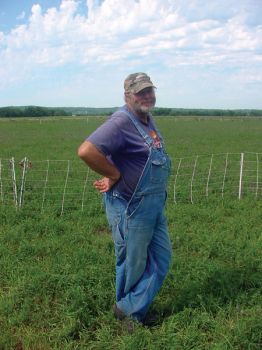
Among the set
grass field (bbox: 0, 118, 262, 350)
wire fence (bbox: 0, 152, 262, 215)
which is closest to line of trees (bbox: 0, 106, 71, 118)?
wire fence (bbox: 0, 152, 262, 215)

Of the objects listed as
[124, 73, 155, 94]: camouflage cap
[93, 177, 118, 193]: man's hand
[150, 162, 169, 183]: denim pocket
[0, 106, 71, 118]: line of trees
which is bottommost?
[93, 177, 118, 193]: man's hand

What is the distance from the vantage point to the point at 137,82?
3500mm

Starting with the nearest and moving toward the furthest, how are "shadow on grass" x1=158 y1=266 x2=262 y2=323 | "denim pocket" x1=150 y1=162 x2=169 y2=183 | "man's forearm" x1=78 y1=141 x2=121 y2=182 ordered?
"man's forearm" x1=78 y1=141 x2=121 y2=182
"denim pocket" x1=150 y1=162 x2=169 y2=183
"shadow on grass" x1=158 y1=266 x2=262 y2=323

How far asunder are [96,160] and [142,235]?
32.0 inches

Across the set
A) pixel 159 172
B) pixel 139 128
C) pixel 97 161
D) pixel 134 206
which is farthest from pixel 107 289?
pixel 139 128

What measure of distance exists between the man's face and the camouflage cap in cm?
4

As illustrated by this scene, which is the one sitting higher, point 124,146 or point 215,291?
point 124,146

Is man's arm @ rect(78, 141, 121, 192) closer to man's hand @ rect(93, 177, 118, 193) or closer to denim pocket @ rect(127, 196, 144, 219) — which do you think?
man's hand @ rect(93, 177, 118, 193)

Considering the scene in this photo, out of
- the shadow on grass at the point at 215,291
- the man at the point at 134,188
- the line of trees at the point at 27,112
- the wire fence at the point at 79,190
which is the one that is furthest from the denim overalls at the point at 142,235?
the line of trees at the point at 27,112

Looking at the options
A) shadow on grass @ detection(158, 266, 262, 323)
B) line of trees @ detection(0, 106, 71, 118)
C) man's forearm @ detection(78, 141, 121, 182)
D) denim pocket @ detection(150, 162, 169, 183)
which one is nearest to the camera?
man's forearm @ detection(78, 141, 121, 182)

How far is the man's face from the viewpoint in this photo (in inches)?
139

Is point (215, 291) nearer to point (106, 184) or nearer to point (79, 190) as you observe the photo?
point (106, 184)

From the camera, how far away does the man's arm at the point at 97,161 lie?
3.38 metres

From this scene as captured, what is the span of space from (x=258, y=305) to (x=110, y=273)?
1.72 meters
